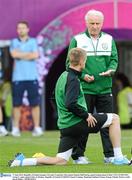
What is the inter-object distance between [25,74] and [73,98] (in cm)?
709

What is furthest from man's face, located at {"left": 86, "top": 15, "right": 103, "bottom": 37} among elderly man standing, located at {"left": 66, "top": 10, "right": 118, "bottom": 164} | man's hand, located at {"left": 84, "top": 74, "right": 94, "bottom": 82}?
man's hand, located at {"left": 84, "top": 74, "right": 94, "bottom": 82}

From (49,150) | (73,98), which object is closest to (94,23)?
(73,98)

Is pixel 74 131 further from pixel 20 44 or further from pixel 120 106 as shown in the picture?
pixel 120 106

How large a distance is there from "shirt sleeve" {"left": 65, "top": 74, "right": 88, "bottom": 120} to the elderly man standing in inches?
37.6

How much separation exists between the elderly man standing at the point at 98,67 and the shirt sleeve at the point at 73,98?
3.13 ft

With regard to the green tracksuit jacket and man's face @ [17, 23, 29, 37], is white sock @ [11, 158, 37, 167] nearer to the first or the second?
the green tracksuit jacket

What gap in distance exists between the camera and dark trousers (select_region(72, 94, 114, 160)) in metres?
11.2

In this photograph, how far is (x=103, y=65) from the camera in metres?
11.5

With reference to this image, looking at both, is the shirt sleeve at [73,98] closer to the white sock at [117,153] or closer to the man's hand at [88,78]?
the white sock at [117,153]

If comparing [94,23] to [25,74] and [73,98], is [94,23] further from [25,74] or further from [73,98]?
[25,74]

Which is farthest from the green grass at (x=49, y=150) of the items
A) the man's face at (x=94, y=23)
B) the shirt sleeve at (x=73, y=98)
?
the man's face at (x=94, y=23)

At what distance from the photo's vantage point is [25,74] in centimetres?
1727

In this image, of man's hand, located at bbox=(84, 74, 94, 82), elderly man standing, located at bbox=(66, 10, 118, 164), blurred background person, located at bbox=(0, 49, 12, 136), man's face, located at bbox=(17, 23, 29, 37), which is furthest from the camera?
blurred background person, located at bbox=(0, 49, 12, 136)

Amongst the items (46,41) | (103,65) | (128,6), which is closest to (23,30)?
(46,41)
